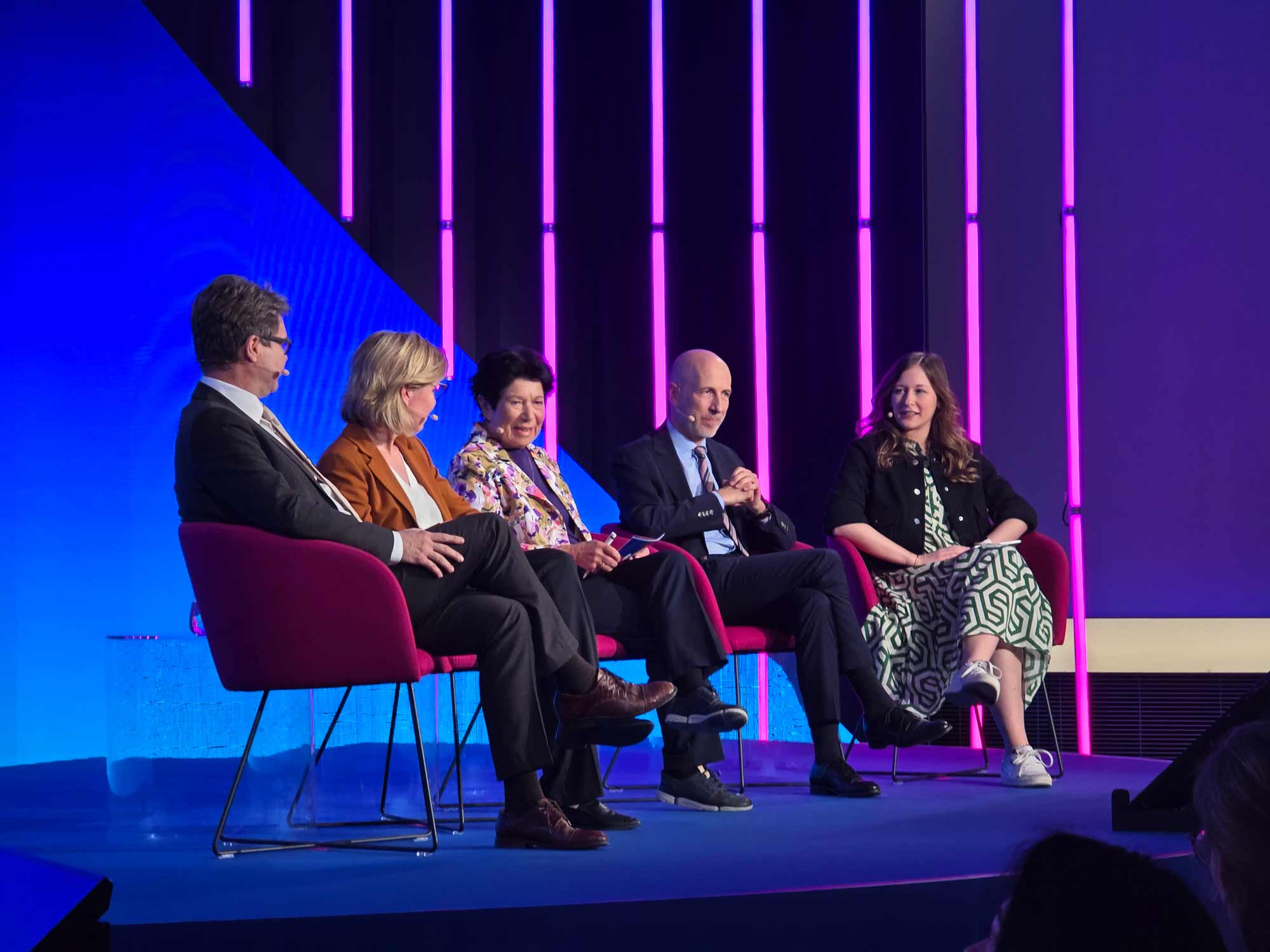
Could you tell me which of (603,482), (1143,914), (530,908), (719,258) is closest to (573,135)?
(719,258)

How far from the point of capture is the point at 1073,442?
16.9 feet

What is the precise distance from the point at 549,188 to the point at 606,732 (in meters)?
2.70

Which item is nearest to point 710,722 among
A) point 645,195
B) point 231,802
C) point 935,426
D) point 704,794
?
point 704,794

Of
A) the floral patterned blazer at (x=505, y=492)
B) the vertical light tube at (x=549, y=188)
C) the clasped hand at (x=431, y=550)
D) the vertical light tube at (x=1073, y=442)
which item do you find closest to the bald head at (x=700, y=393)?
the floral patterned blazer at (x=505, y=492)

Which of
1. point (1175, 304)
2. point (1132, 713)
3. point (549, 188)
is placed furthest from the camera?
point (1175, 304)

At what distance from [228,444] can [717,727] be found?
1.26 meters

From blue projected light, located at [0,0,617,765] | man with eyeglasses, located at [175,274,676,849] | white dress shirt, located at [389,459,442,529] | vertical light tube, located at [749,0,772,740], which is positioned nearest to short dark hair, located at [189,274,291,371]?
man with eyeglasses, located at [175,274,676,849]

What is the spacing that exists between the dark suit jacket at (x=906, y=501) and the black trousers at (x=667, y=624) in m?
0.78

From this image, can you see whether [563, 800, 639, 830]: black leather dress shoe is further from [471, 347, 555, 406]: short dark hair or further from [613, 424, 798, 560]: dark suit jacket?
[471, 347, 555, 406]: short dark hair

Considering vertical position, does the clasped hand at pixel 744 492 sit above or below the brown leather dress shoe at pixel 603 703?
above

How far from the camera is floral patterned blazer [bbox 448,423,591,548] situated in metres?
3.49

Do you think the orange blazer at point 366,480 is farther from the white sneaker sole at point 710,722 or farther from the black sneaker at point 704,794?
the black sneaker at point 704,794

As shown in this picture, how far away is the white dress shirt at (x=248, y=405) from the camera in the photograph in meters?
2.82

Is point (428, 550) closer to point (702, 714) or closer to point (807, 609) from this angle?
point (702, 714)
